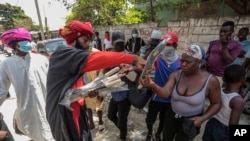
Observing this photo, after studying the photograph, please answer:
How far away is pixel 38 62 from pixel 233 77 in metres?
1.99

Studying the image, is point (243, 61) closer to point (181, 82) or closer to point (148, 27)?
point (181, 82)

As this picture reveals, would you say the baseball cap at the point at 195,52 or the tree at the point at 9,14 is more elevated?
the tree at the point at 9,14

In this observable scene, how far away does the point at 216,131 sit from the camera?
7.38 feet

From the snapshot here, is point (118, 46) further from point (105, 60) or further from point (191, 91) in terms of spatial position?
point (105, 60)

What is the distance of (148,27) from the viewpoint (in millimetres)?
8234

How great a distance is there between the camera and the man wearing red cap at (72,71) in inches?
60.4

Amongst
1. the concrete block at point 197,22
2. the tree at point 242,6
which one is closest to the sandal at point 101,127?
the concrete block at point 197,22

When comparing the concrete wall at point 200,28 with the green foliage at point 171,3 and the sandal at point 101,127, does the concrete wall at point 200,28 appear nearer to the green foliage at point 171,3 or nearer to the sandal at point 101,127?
the green foliage at point 171,3

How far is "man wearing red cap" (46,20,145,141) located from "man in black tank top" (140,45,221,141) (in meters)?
0.65

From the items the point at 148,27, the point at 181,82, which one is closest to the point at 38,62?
the point at 181,82

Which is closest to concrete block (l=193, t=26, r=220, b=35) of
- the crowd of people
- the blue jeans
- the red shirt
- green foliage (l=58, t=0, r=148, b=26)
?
the crowd of people

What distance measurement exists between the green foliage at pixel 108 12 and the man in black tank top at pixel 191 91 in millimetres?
10216

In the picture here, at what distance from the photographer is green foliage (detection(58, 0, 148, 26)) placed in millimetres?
12266

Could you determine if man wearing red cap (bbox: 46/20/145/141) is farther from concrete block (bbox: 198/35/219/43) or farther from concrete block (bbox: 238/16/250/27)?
concrete block (bbox: 198/35/219/43)
